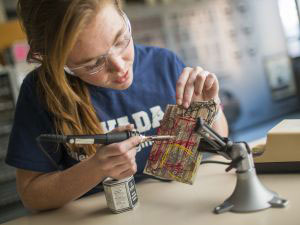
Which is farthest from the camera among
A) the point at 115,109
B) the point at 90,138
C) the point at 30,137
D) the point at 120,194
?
the point at 115,109

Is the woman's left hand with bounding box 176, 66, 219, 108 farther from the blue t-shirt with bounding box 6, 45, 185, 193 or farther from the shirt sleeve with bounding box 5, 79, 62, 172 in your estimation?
the shirt sleeve with bounding box 5, 79, 62, 172

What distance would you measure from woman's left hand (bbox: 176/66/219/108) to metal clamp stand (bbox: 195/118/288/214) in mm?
169

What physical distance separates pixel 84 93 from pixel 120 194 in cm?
35

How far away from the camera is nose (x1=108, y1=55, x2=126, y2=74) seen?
85cm

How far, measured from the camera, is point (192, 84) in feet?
2.97

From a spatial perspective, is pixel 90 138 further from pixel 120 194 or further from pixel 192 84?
pixel 192 84

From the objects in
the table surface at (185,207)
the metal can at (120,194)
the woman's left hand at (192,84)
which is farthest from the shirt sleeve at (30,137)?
the woman's left hand at (192,84)

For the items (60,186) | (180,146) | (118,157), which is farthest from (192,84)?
(60,186)

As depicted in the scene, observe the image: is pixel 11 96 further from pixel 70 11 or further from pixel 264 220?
pixel 264 220

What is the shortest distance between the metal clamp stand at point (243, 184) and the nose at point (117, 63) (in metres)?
0.25

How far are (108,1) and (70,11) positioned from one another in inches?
4.0

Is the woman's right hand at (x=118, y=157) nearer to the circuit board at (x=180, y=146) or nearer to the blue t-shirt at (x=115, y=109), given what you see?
the circuit board at (x=180, y=146)

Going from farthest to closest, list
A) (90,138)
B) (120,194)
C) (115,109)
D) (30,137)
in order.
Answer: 1. (115,109)
2. (30,137)
3. (120,194)
4. (90,138)

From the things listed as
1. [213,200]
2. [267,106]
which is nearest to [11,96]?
[213,200]
